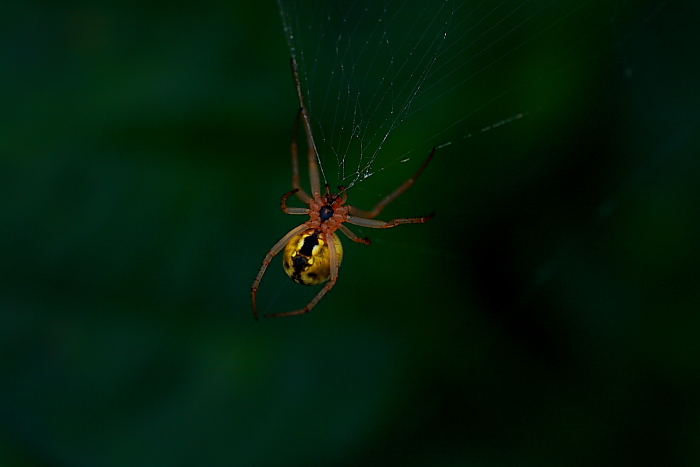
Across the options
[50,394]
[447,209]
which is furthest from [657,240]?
[50,394]

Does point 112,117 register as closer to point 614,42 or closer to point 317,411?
point 317,411

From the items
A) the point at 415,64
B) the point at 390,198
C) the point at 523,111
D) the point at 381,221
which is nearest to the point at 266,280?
the point at 381,221

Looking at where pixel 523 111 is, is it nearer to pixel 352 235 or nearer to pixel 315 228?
pixel 352 235

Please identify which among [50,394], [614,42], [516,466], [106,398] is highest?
[50,394]

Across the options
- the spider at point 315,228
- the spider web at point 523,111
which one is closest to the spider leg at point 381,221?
the spider at point 315,228

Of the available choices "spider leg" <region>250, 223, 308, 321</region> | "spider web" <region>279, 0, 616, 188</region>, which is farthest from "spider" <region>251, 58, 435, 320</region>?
"spider web" <region>279, 0, 616, 188</region>

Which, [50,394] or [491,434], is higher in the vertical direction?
[50,394]

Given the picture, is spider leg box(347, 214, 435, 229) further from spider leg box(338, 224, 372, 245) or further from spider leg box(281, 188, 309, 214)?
spider leg box(281, 188, 309, 214)
